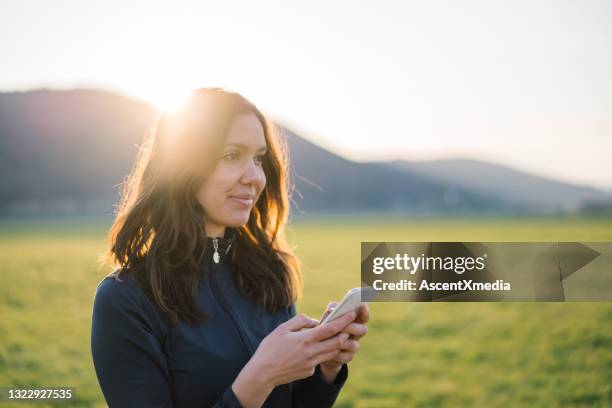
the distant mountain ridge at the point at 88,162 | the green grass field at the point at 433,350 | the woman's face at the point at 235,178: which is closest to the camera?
the woman's face at the point at 235,178

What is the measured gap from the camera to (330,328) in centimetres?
225

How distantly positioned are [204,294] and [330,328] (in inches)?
27.5

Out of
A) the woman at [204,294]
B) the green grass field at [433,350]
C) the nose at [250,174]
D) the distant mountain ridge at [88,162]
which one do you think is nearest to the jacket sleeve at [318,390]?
the woman at [204,294]

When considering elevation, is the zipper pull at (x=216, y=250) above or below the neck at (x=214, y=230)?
below

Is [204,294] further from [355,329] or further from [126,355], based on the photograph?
[355,329]

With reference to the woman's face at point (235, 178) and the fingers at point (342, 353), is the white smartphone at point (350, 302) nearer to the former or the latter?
the fingers at point (342, 353)

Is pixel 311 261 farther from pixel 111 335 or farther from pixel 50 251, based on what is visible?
pixel 111 335

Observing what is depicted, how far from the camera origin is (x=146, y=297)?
2441 millimetres

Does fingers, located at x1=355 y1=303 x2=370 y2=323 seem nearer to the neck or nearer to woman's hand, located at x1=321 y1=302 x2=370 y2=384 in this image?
woman's hand, located at x1=321 y1=302 x2=370 y2=384

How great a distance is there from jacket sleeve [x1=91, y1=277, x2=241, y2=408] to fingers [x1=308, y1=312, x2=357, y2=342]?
15.2 inches

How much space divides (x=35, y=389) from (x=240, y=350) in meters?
6.60

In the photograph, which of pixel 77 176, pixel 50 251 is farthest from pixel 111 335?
pixel 77 176

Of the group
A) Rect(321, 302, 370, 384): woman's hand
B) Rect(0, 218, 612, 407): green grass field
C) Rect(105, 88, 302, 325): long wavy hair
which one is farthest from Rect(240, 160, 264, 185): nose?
Rect(0, 218, 612, 407): green grass field

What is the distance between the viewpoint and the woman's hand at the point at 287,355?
222 cm
